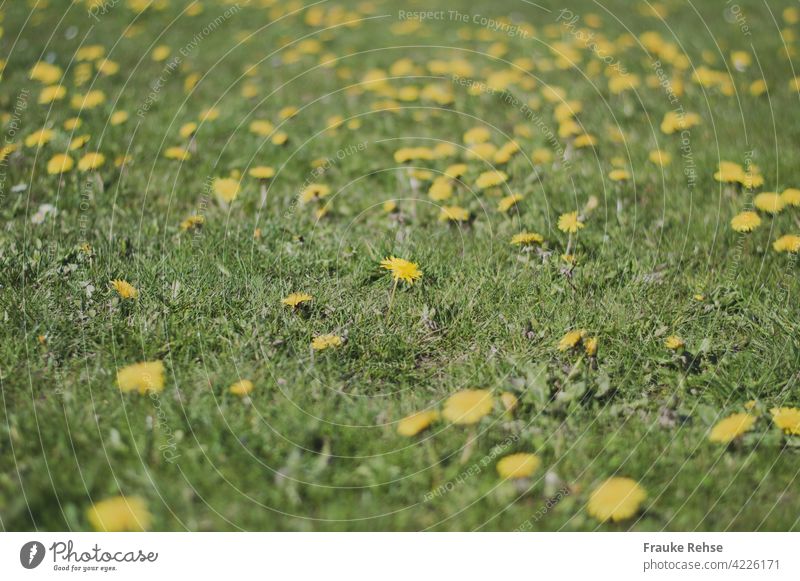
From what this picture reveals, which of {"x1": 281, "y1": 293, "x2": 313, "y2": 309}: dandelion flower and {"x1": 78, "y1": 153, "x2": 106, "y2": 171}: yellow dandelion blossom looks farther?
{"x1": 78, "y1": 153, "x2": 106, "y2": 171}: yellow dandelion blossom

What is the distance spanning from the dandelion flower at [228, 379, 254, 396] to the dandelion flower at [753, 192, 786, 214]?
2422 millimetres

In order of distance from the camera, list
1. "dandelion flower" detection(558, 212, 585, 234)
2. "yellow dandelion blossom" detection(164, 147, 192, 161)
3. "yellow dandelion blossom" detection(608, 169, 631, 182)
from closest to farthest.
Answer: "dandelion flower" detection(558, 212, 585, 234) → "yellow dandelion blossom" detection(608, 169, 631, 182) → "yellow dandelion blossom" detection(164, 147, 192, 161)

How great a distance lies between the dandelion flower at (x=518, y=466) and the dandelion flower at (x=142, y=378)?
3.75 ft

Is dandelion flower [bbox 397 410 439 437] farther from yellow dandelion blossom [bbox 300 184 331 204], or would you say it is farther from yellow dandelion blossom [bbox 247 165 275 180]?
yellow dandelion blossom [bbox 247 165 275 180]

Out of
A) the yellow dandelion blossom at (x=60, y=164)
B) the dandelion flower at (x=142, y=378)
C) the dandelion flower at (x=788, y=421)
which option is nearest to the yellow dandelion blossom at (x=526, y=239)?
the dandelion flower at (x=788, y=421)

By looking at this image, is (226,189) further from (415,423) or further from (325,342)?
(415,423)

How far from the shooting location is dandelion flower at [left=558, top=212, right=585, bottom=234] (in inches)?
116

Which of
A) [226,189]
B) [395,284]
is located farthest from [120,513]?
[226,189]

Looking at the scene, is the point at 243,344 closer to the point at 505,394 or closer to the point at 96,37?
the point at 505,394

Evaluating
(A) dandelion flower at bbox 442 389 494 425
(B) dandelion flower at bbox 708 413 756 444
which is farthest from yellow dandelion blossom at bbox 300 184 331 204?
(B) dandelion flower at bbox 708 413 756 444

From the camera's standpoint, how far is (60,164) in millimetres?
3359

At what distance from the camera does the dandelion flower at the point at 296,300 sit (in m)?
2.50

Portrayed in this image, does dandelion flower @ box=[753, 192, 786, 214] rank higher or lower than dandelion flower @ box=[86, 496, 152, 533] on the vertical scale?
higher
